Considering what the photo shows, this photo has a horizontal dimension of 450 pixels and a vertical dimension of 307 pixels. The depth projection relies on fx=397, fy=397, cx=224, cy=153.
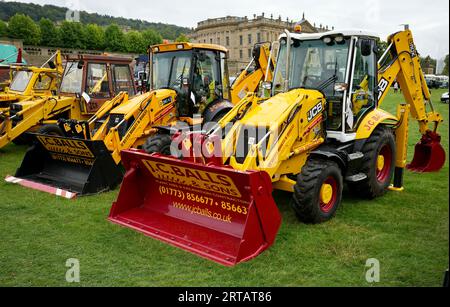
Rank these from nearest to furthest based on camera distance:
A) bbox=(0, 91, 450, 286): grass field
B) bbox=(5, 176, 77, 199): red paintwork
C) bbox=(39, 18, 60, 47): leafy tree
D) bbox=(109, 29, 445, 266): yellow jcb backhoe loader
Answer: bbox=(0, 91, 450, 286): grass field, bbox=(109, 29, 445, 266): yellow jcb backhoe loader, bbox=(5, 176, 77, 199): red paintwork, bbox=(39, 18, 60, 47): leafy tree

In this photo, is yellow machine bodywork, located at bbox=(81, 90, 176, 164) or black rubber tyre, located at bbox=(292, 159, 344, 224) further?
yellow machine bodywork, located at bbox=(81, 90, 176, 164)

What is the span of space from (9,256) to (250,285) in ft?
9.30

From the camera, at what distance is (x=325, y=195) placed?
212 inches

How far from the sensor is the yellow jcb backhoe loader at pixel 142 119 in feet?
22.8

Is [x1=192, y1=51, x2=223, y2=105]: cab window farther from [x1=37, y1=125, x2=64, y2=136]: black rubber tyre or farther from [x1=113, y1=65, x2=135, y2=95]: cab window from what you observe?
[x1=37, y1=125, x2=64, y2=136]: black rubber tyre

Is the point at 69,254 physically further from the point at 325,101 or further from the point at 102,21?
the point at 102,21

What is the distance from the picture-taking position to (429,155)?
27.8 feet

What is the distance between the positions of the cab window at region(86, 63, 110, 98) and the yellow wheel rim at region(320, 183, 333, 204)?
22.0ft

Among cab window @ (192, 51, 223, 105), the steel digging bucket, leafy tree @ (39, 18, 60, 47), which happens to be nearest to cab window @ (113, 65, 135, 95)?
cab window @ (192, 51, 223, 105)

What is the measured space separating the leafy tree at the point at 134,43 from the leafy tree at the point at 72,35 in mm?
7526

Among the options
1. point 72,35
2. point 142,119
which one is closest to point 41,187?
point 142,119

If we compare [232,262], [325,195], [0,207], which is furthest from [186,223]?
[0,207]

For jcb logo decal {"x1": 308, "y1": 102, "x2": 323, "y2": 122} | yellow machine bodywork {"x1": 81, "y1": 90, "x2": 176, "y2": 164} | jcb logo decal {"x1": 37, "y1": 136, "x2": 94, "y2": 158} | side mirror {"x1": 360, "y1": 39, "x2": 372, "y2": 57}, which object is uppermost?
side mirror {"x1": 360, "y1": 39, "x2": 372, "y2": 57}

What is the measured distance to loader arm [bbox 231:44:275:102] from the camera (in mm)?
8703
